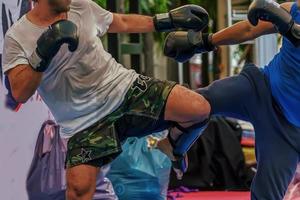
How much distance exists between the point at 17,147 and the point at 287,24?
1.30 metres

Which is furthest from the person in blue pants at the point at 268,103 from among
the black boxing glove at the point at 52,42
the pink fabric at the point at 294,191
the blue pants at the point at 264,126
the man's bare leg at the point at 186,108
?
the pink fabric at the point at 294,191

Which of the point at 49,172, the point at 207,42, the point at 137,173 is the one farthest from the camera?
the point at 137,173

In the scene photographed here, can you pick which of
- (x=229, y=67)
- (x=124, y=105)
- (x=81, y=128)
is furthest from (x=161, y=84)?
(x=229, y=67)

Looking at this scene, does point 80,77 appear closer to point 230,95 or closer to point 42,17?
point 42,17

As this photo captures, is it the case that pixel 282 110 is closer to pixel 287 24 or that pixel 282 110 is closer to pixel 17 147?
pixel 287 24

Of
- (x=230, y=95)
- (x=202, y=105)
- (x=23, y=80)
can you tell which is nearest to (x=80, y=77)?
(x=23, y=80)

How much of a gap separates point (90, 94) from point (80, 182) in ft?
1.06

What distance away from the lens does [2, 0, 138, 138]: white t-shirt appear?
8.06 feet

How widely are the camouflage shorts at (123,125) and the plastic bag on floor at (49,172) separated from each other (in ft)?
2.08

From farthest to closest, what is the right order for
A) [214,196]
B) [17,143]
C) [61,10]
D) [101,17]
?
[214,196]
[17,143]
[101,17]
[61,10]

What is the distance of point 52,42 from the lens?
2248 mm

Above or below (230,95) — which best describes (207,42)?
above

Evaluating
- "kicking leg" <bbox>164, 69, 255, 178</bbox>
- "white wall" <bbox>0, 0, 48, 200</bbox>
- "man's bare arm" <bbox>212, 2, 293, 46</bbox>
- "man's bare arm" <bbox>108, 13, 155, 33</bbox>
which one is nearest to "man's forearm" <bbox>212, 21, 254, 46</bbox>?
"man's bare arm" <bbox>212, 2, 293, 46</bbox>

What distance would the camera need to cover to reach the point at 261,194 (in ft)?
9.27
